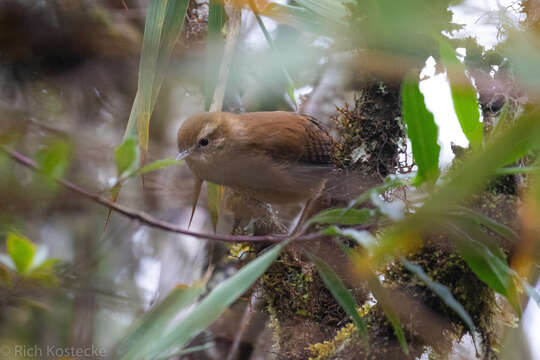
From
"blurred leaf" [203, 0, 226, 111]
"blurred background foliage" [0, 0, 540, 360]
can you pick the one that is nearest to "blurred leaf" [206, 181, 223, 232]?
"blurred background foliage" [0, 0, 540, 360]

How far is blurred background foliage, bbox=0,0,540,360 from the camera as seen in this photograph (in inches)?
41.2

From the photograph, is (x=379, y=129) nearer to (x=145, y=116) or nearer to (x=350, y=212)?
(x=350, y=212)

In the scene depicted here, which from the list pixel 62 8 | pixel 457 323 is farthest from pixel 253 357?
pixel 62 8

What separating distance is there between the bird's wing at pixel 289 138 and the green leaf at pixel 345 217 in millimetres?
642

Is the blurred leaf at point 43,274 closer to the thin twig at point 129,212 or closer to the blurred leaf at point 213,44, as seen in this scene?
the thin twig at point 129,212

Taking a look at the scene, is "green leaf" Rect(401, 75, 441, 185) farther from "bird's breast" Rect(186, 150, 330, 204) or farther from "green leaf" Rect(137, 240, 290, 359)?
"bird's breast" Rect(186, 150, 330, 204)

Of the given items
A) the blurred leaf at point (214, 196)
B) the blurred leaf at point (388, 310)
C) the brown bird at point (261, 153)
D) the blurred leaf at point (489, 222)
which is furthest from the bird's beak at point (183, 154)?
the blurred leaf at point (489, 222)

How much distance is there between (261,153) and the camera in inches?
73.9

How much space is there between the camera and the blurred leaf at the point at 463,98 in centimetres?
110

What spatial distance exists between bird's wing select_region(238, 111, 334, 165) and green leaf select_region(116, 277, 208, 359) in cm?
72

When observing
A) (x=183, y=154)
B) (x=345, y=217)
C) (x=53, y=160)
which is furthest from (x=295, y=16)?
(x=53, y=160)

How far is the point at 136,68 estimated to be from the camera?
10.0ft

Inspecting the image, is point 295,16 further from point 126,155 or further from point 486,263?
point 486,263

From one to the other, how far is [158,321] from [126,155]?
0.54m
